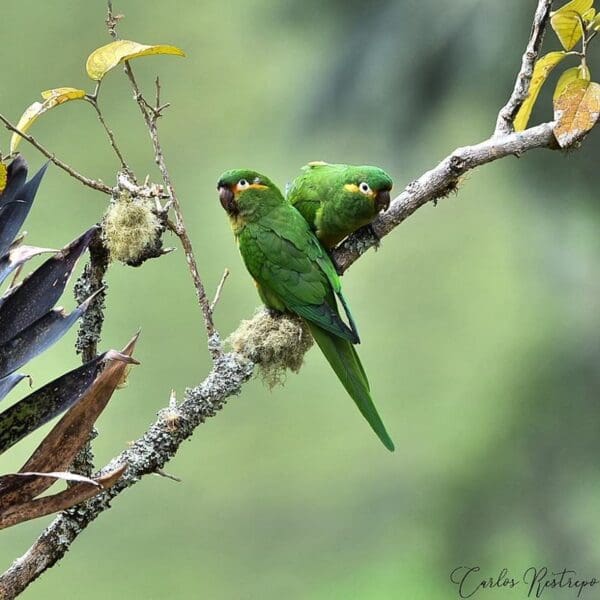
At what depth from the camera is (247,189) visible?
100 centimetres

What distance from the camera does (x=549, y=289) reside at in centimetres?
270

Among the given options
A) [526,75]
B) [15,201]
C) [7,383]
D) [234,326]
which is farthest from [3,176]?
[234,326]

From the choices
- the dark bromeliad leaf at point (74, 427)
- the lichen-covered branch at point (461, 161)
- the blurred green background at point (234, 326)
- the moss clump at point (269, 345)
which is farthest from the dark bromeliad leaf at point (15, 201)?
the blurred green background at point (234, 326)

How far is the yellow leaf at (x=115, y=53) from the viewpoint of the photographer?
2.39 ft

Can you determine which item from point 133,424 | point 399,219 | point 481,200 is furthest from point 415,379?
point 399,219

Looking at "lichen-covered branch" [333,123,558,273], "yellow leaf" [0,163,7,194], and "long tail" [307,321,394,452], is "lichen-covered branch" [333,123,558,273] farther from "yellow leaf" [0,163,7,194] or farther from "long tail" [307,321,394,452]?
"yellow leaf" [0,163,7,194]

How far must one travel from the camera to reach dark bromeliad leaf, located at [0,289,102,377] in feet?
1.98

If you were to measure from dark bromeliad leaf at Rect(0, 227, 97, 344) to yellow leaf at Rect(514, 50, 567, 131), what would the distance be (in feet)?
1.59

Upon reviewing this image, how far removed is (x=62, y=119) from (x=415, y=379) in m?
2.05

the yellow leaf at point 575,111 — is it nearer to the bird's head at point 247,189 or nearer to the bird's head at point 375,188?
the bird's head at point 375,188

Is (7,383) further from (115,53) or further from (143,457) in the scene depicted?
(115,53)

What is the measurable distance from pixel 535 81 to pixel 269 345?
384mm
